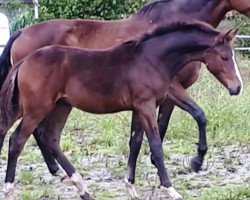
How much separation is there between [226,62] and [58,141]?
64.2 inches

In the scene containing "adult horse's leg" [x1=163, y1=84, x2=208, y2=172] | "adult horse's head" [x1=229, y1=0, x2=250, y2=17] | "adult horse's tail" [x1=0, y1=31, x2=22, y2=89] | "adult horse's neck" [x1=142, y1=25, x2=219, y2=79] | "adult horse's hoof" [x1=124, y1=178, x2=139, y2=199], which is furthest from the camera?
"adult horse's tail" [x1=0, y1=31, x2=22, y2=89]

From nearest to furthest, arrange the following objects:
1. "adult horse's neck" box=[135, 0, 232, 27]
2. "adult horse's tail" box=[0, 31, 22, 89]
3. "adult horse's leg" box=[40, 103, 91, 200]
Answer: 1. "adult horse's leg" box=[40, 103, 91, 200]
2. "adult horse's neck" box=[135, 0, 232, 27]
3. "adult horse's tail" box=[0, 31, 22, 89]

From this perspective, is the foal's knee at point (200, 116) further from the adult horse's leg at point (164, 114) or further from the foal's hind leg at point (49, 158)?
the foal's hind leg at point (49, 158)

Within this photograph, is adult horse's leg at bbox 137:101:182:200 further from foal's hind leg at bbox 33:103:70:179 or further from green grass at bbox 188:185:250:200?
foal's hind leg at bbox 33:103:70:179

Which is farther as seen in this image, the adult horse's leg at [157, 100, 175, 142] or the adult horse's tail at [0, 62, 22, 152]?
the adult horse's leg at [157, 100, 175, 142]

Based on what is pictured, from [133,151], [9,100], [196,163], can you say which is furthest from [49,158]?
[196,163]

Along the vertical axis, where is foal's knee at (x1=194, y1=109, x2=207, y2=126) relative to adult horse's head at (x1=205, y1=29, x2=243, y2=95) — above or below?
below

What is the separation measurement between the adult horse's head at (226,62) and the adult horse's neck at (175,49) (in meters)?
0.09

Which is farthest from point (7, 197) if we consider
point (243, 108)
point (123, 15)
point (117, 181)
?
point (123, 15)

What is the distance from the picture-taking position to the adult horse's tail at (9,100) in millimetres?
6469

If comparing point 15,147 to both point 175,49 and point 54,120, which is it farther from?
point 175,49

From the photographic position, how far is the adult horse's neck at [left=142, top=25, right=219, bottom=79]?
6305 mm

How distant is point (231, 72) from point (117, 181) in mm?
1847

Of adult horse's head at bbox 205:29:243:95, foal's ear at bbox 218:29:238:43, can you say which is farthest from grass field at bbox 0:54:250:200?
foal's ear at bbox 218:29:238:43
